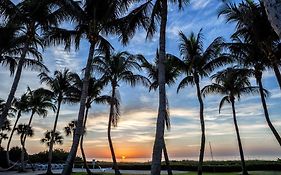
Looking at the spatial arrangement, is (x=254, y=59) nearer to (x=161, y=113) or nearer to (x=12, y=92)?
(x=161, y=113)

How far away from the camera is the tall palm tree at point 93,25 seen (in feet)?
47.3

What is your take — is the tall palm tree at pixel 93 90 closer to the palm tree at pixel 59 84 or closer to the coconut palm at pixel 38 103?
the palm tree at pixel 59 84

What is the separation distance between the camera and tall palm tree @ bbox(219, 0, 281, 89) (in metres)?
16.4

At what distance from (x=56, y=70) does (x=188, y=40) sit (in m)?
15.0

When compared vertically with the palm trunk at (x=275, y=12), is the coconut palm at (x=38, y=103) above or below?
above

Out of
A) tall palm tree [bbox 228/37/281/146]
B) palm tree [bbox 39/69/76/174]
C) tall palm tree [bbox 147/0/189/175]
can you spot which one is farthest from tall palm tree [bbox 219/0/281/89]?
palm tree [bbox 39/69/76/174]

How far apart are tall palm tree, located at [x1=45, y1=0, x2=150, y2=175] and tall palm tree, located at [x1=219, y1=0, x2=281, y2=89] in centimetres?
593

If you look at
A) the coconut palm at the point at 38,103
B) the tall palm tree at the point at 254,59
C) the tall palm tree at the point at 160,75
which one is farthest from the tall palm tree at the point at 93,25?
the coconut palm at the point at 38,103

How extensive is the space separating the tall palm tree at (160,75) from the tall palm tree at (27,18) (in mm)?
5970

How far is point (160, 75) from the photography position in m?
11.6

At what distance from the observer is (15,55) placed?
65.3 ft

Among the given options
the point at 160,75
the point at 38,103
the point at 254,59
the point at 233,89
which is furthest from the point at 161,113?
the point at 38,103

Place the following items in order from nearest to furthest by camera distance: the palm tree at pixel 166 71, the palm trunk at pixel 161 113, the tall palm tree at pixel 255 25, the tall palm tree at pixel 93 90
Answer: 1. the palm trunk at pixel 161 113
2. the tall palm tree at pixel 255 25
3. the palm tree at pixel 166 71
4. the tall palm tree at pixel 93 90

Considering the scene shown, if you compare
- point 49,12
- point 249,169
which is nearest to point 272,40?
point 49,12
